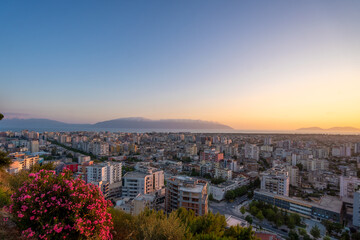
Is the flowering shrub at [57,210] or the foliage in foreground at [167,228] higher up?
the flowering shrub at [57,210]

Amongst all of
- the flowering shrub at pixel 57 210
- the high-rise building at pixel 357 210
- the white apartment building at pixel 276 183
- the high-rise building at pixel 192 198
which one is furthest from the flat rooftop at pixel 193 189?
the high-rise building at pixel 357 210

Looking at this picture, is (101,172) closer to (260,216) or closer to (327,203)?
(260,216)

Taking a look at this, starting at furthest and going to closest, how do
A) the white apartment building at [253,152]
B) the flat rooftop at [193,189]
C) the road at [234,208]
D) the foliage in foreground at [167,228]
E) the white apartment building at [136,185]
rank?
the white apartment building at [253,152], the white apartment building at [136,185], the road at [234,208], the flat rooftop at [193,189], the foliage in foreground at [167,228]

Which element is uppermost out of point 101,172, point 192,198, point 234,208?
point 192,198

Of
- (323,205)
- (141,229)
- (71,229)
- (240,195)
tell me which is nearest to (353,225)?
(323,205)

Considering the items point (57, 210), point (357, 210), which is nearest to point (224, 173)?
point (357, 210)

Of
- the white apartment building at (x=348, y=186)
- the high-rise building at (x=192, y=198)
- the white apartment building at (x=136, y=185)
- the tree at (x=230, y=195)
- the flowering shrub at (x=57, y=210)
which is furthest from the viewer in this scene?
the tree at (x=230, y=195)

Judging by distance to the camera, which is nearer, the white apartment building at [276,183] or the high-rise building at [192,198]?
the high-rise building at [192,198]

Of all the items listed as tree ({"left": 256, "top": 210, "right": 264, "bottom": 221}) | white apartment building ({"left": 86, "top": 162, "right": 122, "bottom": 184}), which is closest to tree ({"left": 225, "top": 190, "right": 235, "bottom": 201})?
tree ({"left": 256, "top": 210, "right": 264, "bottom": 221})

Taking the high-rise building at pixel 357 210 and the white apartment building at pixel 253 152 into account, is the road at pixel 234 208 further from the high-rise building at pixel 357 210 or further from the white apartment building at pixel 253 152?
the white apartment building at pixel 253 152
